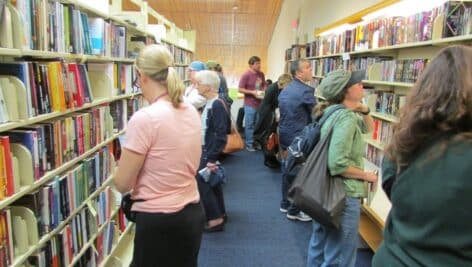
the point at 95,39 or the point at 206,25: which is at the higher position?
the point at 206,25

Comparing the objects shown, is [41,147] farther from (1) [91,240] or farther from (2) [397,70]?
(2) [397,70]

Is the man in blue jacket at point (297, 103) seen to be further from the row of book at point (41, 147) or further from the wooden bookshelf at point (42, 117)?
the row of book at point (41, 147)

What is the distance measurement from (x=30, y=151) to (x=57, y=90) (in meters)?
0.32

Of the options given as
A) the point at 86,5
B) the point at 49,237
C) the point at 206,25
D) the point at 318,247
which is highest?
the point at 206,25

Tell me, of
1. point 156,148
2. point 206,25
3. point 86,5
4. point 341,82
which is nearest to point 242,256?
point 341,82

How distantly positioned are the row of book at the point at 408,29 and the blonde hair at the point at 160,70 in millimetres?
1920

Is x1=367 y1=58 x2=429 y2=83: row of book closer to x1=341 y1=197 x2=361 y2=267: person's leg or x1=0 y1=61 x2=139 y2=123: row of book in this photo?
x1=341 y1=197 x2=361 y2=267: person's leg

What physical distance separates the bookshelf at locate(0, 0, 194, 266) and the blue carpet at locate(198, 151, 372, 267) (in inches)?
36.4

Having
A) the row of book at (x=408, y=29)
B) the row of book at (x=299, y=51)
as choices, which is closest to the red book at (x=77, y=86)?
the row of book at (x=408, y=29)

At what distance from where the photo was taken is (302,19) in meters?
7.30

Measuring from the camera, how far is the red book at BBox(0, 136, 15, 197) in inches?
53.5

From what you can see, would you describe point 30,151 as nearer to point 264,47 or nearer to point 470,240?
point 470,240

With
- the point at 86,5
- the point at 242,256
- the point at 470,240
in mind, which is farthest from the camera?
the point at 242,256

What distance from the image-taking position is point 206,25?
29.9 feet
